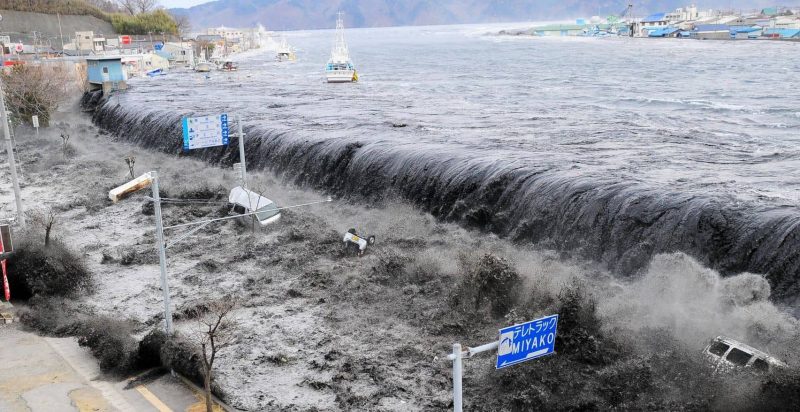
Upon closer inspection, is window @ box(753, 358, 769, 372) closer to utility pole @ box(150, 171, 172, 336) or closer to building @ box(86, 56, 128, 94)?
utility pole @ box(150, 171, 172, 336)

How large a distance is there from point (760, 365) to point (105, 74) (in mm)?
65905

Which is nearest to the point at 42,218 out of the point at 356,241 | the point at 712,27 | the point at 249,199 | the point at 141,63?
the point at 249,199

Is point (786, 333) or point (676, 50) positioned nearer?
point (786, 333)

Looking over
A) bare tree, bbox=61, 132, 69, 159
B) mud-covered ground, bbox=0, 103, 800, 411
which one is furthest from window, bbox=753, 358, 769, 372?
bare tree, bbox=61, 132, 69, 159

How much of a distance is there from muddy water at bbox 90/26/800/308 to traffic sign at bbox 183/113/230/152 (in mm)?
7893

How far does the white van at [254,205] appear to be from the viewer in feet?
108

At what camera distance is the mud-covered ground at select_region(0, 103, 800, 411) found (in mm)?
18766

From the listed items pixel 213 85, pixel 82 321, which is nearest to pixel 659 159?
pixel 82 321

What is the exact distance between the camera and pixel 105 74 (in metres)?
70.9

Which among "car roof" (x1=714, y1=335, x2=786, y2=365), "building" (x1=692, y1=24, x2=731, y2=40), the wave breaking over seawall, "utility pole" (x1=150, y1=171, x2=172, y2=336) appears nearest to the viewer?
"car roof" (x1=714, y1=335, x2=786, y2=365)

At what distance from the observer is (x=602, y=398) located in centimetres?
1820

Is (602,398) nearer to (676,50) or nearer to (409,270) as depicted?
(409,270)

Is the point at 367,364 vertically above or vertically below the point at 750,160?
below

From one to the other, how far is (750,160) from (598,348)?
1786 cm
